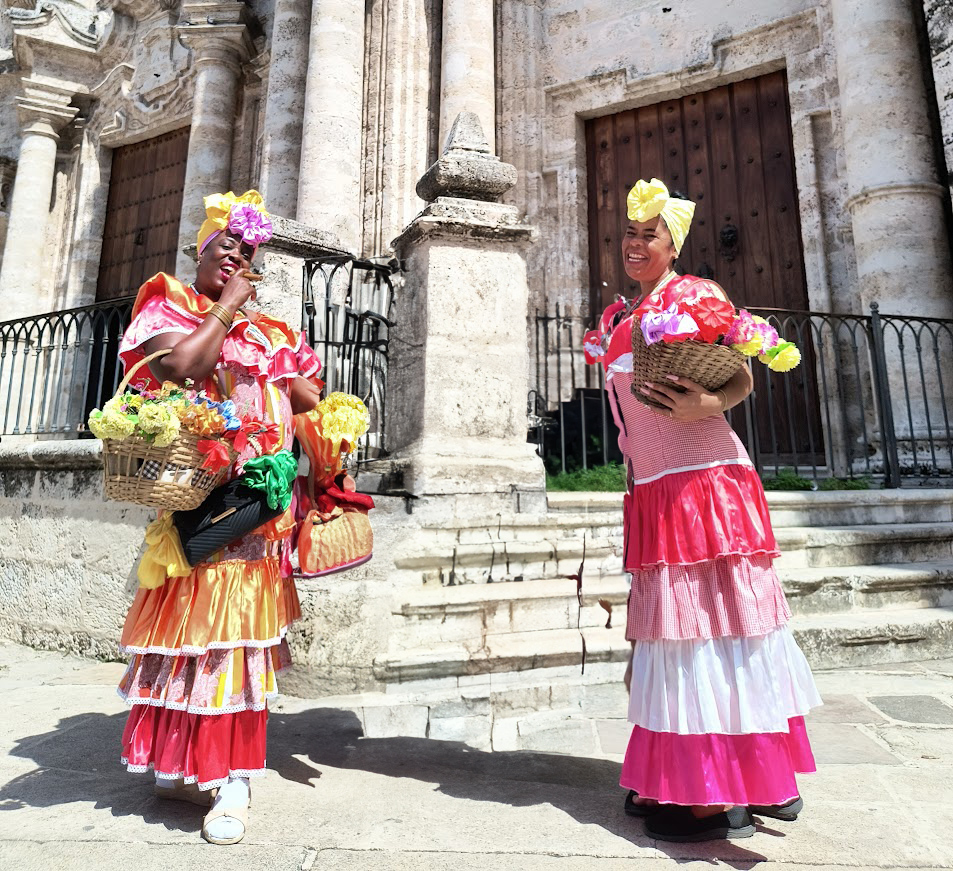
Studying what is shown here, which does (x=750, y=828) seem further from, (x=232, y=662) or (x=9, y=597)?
(x=9, y=597)

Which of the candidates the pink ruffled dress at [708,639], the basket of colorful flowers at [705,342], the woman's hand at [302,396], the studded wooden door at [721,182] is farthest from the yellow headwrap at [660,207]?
the studded wooden door at [721,182]

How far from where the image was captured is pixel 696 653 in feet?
5.98

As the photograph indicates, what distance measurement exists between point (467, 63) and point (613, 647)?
24.0 ft

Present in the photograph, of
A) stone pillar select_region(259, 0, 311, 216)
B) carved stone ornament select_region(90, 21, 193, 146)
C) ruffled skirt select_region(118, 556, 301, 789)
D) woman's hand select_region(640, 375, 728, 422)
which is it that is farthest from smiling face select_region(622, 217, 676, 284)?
carved stone ornament select_region(90, 21, 193, 146)

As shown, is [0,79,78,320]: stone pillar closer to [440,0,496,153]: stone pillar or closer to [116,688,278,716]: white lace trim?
[440,0,496,153]: stone pillar

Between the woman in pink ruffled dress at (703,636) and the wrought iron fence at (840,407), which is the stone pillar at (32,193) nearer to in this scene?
the wrought iron fence at (840,407)

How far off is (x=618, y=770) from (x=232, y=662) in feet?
4.42

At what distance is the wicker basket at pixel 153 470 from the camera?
1787 mm

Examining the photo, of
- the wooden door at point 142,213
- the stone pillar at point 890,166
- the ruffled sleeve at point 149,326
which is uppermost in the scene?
the wooden door at point 142,213

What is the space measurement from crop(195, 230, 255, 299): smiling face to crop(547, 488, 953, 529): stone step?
260 cm

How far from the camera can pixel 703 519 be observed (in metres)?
1.87

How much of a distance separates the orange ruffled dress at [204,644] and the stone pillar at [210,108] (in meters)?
8.88

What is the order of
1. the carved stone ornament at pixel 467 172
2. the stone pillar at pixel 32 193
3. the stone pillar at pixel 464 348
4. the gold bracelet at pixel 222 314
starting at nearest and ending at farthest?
1. the gold bracelet at pixel 222 314
2. the stone pillar at pixel 464 348
3. the carved stone ornament at pixel 467 172
4. the stone pillar at pixel 32 193

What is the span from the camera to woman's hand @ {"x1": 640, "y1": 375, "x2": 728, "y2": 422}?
180 centimetres
